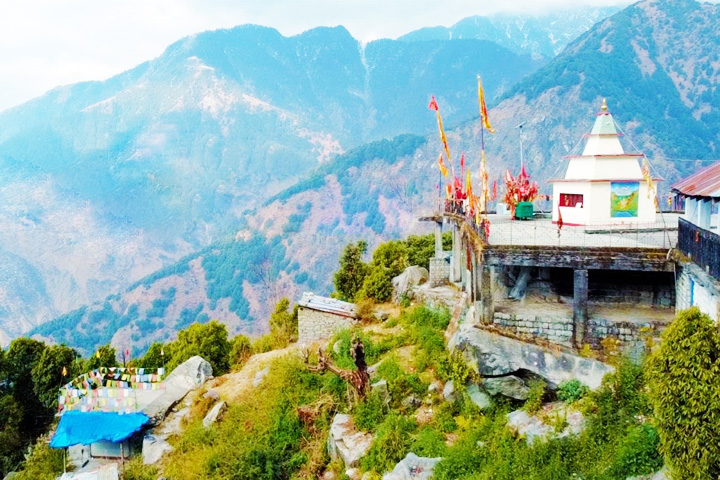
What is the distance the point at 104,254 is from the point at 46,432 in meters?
138

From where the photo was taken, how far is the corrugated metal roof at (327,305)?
91.9 feet

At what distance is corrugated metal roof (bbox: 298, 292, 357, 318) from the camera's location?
91.9 feet

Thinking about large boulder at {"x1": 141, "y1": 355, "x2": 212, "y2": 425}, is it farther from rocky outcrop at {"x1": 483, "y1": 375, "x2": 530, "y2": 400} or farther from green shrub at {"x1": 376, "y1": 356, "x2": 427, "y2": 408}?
rocky outcrop at {"x1": 483, "y1": 375, "x2": 530, "y2": 400}

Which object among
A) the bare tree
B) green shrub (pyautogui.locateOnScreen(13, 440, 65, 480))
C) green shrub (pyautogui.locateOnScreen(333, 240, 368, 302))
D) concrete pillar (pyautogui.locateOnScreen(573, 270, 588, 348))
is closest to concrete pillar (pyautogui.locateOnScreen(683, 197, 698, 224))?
concrete pillar (pyautogui.locateOnScreen(573, 270, 588, 348))

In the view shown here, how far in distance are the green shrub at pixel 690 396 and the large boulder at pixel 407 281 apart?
59.4 ft

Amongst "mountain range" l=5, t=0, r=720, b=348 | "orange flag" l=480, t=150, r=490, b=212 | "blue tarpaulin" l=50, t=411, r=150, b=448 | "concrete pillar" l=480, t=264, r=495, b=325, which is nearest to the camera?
"concrete pillar" l=480, t=264, r=495, b=325

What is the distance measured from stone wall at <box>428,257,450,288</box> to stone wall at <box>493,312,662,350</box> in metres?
11.2

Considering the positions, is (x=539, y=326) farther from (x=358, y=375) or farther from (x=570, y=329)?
(x=358, y=375)

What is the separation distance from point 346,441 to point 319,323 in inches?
419

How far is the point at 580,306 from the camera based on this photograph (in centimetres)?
1753

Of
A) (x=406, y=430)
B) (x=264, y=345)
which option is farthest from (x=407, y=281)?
(x=406, y=430)

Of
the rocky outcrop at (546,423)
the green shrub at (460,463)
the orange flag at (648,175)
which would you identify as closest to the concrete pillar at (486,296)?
the rocky outcrop at (546,423)

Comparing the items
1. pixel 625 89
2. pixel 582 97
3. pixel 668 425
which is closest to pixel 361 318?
pixel 668 425

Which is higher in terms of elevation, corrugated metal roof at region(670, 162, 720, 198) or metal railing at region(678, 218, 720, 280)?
corrugated metal roof at region(670, 162, 720, 198)
